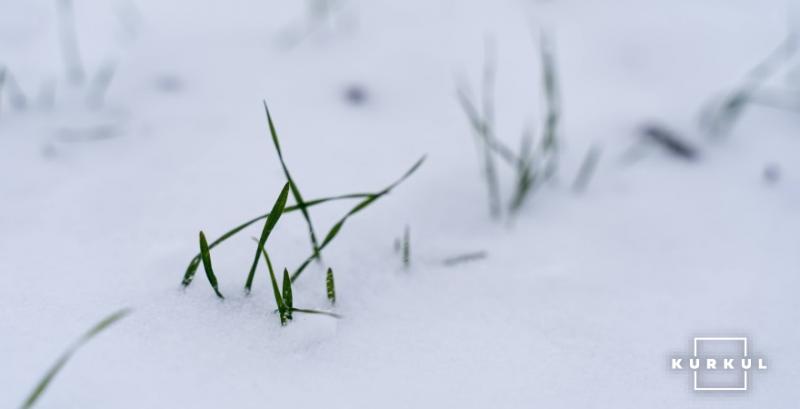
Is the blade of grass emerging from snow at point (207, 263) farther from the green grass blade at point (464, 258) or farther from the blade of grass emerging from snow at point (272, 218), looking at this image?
the green grass blade at point (464, 258)

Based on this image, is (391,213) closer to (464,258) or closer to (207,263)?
(464,258)

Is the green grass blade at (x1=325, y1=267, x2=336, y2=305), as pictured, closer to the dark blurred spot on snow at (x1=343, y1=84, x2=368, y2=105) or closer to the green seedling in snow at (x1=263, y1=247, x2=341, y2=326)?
the green seedling in snow at (x1=263, y1=247, x2=341, y2=326)

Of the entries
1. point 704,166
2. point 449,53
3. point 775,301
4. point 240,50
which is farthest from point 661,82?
point 240,50

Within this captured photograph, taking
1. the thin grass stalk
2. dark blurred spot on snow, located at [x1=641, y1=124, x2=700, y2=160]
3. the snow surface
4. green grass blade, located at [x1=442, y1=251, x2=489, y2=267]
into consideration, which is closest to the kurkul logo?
the snow surface

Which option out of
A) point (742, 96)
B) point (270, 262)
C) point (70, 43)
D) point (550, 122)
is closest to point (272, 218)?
point (270, 262)

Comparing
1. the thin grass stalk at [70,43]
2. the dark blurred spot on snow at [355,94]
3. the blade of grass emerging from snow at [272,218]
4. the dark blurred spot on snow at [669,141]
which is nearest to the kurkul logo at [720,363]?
the dark blurred spot on snow at [669,141]

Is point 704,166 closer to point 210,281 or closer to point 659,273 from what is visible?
point 659,273
